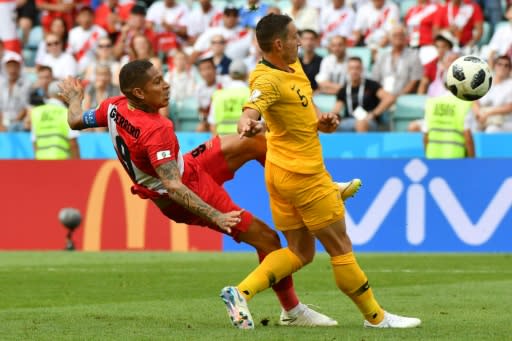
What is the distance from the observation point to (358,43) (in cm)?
2106

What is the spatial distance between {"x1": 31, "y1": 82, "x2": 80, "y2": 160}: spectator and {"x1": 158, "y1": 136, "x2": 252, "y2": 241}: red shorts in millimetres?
9705

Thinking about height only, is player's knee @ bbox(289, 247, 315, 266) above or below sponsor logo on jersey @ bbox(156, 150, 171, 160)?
below

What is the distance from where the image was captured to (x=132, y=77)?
8.85m

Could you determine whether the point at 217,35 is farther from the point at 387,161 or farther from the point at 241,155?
the point at 241,155

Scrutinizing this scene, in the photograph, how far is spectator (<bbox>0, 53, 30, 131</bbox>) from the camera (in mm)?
20578

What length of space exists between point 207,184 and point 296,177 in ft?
2.89

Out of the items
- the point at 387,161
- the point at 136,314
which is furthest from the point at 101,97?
the point at 136,314

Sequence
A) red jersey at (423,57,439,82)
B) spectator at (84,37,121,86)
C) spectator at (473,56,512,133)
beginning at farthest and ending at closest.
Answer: spectator at (84,37,121,86)
red jersey at (423,57,439,82)
spectator at (473,56,512,133)

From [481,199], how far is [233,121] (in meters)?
3.77

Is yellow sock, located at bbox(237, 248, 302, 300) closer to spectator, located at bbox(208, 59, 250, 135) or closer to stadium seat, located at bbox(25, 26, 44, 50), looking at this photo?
spectator, located at bbox(208, 59, 250, 135)

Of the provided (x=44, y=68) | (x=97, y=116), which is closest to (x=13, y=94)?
(x=44, y=68)

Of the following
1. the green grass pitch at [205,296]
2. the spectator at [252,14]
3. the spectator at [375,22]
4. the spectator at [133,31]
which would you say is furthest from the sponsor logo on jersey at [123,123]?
the spectator at [133,31]

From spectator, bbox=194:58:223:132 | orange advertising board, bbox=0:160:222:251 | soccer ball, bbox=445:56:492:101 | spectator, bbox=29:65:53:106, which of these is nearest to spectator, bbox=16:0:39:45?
spectator, bbox=29:65:53:106

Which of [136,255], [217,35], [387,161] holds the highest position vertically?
[217,35]
